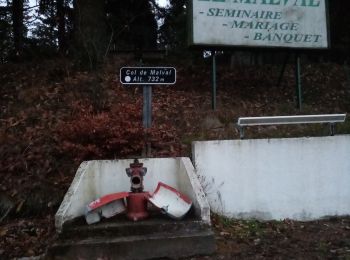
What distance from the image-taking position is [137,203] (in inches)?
231

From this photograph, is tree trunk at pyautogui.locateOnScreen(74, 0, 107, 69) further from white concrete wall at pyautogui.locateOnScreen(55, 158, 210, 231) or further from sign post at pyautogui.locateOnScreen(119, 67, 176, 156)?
white concrete wall at pyautogui.locateOnScreen(55, 158, 210, 231)

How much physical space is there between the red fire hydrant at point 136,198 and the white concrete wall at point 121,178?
70 cm

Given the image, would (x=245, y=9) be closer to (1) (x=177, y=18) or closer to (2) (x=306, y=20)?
(2) (x=306, y=20)

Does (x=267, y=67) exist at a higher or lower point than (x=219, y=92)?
higher

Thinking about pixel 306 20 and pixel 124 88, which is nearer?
pixel 306 20

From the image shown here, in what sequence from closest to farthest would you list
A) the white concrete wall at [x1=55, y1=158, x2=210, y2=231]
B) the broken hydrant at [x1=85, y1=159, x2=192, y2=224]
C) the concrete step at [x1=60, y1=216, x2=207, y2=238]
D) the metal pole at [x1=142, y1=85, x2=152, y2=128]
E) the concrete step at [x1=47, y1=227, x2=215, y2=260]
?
the concrete step at [x1=47, y1=227, x2=215, y2=260], the concrete step at [x1=60, y1=216, x2=207, y2=238], the broken hydrant at [x1=85, y1=159, x2=192, y2=224], the white concrete wall at [x1=55, y1=158, x2=210, y2=231], the metal pole at [x1=142, y1=85, x2=152, y2=128]

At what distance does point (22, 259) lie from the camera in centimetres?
523

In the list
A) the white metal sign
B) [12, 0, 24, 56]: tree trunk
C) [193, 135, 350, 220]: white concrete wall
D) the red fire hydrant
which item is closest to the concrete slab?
the red fire hydrant

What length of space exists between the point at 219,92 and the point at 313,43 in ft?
7.82

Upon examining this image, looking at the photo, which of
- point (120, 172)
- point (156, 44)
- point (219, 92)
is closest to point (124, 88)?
point (219, 92)

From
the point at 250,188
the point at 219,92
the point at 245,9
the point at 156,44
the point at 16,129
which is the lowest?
the point at 250,188

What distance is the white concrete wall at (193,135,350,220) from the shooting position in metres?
6.83

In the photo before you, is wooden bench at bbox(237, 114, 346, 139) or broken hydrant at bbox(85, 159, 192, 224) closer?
broken hydrant at bbox(85, 159, 192, 224)

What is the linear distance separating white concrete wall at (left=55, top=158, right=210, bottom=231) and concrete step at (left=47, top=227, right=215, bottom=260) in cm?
74
